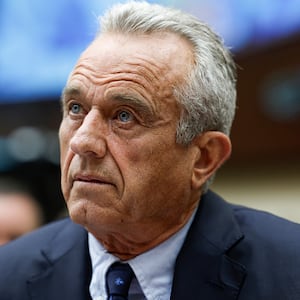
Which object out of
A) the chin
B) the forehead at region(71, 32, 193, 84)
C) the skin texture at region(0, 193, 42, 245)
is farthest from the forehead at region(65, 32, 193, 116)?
the skin texture at region(0, 193, 42, 245)

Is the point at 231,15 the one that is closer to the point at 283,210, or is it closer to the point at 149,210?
the point at 283,210

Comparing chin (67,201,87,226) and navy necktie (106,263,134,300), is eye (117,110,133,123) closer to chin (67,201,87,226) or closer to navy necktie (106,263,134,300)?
chin (67,201,87,226)

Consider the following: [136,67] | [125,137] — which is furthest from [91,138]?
[136,67]

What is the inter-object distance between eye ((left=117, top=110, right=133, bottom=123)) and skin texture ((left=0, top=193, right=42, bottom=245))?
885 mm

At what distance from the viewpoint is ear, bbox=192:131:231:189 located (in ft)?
6.81

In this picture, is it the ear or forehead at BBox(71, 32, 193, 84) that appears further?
the ear

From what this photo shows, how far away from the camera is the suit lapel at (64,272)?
206cm

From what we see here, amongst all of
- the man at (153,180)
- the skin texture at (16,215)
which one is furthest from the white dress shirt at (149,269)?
the skin texture at (16,215)

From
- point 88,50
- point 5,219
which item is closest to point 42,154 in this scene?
→ point 5,219

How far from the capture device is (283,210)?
3.85 m

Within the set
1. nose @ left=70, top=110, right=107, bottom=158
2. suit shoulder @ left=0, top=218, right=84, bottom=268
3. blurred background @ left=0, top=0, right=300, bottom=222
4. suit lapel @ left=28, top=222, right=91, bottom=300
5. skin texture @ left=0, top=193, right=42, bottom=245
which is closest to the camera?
nose @ left=70, top=110, right=107, bottom=158

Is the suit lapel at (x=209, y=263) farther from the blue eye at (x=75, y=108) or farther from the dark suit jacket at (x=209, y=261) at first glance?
the blue eye at (x=75, y=108)

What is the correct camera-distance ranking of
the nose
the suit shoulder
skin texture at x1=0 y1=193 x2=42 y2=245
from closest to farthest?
the nose, the suit shoulder, skin texture at x1=0 y1=193 x2=42 y2=245

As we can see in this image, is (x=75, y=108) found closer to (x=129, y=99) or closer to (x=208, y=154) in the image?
(x=129, y=99)
